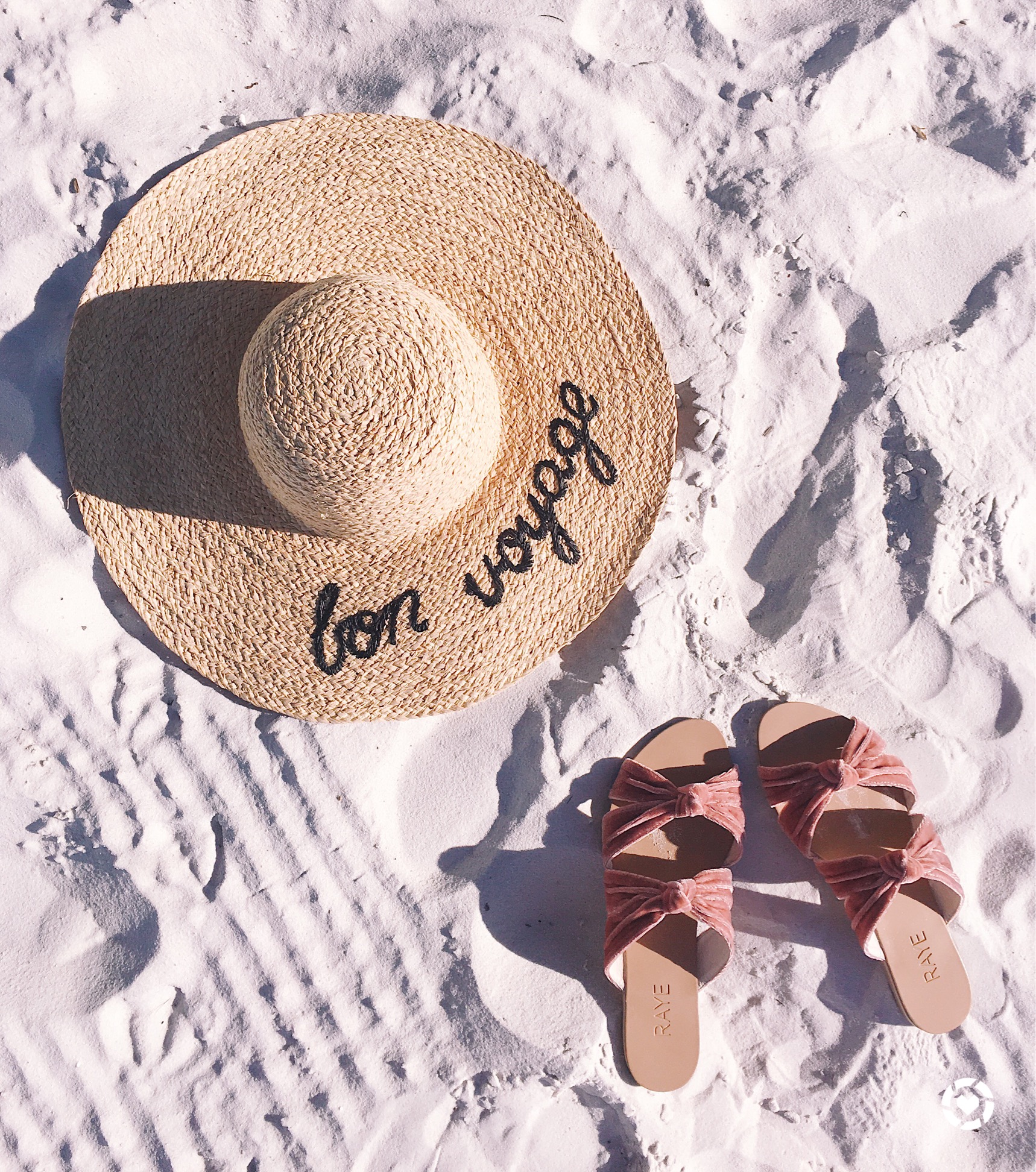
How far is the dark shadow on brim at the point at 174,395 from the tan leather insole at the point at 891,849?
3.30 feet

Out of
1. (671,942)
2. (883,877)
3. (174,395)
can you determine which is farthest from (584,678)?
(174,395)

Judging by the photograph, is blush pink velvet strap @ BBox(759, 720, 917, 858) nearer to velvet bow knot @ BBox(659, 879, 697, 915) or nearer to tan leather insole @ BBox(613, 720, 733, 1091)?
tan leather insole @ BBox(613, 720, 733, 1091)

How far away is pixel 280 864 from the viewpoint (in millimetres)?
1597

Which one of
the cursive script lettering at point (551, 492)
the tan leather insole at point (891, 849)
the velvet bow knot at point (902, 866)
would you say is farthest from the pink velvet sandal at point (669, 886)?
the cursive script lettering at point (551, 492)

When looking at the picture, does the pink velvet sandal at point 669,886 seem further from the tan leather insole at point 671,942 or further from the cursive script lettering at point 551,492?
the cursive script lettering at point 551,492

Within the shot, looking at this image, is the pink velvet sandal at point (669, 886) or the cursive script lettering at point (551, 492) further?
the pink velvet sandal at point (669, 886)

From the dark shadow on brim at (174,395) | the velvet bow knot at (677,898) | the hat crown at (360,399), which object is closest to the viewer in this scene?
the hat crown at (360,399)

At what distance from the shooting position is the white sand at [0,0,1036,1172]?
1.58 meters

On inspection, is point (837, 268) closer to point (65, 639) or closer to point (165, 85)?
point (165, 85)

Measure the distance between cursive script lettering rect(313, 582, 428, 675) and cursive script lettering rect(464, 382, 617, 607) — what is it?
11cm

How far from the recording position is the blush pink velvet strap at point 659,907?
1521mm

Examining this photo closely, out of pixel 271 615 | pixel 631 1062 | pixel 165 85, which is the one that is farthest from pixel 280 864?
pixel 165 85
